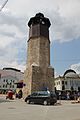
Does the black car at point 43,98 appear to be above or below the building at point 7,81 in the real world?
below

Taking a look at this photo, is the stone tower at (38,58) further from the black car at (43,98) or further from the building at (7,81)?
the building at (7,81)

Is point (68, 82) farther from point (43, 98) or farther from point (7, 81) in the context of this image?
point (43, 98)

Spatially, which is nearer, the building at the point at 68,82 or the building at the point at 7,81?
the building at the point at 68,82

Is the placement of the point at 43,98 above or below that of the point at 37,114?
above

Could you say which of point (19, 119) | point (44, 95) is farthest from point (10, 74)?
point (19, 119)

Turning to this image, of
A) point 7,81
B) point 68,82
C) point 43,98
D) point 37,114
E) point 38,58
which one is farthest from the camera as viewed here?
point 7,81

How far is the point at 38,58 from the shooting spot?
42.4 meters

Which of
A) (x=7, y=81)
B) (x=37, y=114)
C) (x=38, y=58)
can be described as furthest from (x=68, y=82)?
(x=37, y=114)

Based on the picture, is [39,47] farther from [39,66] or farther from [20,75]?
[20,75]

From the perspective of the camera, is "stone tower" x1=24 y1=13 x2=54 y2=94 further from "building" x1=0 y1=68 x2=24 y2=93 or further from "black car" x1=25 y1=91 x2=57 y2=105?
"building" x1=0 y1=68 x2=24 y2=93

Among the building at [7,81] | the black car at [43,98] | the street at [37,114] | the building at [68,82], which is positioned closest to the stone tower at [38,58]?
the black car at [43,98]

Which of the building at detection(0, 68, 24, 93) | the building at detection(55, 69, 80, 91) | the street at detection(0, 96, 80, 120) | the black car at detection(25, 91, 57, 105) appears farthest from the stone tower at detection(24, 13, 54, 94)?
the building at detection(0, 68, 24, 93)

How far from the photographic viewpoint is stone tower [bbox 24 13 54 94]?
1613 inches

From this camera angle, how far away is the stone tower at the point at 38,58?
4098 cm
